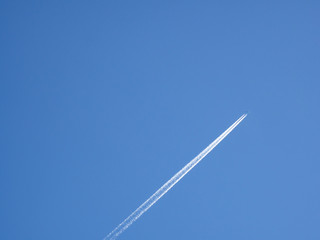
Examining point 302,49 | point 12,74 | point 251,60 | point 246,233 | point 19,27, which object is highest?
point 19,27

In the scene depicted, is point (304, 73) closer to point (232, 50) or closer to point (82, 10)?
point (232, 50)

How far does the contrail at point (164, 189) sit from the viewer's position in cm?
212

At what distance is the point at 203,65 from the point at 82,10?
0.91 meters

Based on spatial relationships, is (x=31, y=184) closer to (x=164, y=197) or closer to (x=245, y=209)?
(x=164, y=197)

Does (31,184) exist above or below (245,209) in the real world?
above

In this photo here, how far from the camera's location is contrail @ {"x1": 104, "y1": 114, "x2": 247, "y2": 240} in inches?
83.6

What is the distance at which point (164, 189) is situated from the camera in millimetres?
2197

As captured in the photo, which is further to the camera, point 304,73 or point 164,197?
point 304,73

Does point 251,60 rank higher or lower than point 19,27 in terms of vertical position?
lower

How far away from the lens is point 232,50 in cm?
237

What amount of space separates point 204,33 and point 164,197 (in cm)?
115

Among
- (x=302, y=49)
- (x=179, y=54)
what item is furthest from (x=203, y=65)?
(x=302, y=49)

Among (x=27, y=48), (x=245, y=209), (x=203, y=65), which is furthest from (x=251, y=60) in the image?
(x=27, y=48)

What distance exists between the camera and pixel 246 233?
2.17 m
